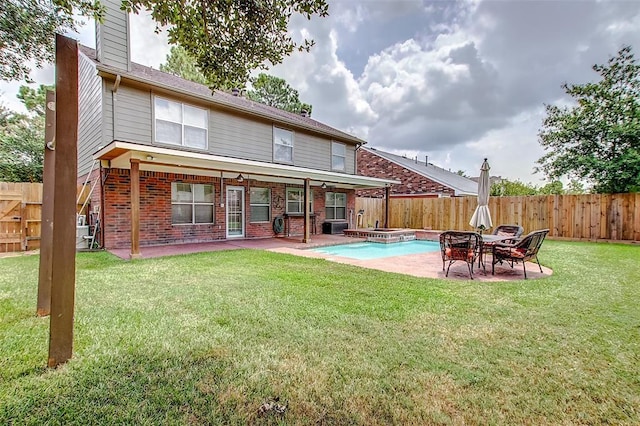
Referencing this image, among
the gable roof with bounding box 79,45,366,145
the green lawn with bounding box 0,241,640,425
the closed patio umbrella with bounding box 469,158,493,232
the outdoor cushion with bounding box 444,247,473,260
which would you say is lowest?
the green lawn with bounding box 0,241,640,425

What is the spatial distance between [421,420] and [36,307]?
4701mm

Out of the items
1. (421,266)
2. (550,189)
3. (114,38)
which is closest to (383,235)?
(421,266)

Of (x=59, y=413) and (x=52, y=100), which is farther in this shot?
(x=52, y=100)

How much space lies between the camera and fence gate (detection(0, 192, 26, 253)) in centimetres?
920

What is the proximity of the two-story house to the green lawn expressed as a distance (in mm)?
4729

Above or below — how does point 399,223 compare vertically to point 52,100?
below

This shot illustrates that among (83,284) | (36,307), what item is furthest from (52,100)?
(83,284)

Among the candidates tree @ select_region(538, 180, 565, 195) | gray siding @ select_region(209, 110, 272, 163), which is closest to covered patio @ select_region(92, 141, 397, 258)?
gray siding @ select_region(209, 110, 272, 163)

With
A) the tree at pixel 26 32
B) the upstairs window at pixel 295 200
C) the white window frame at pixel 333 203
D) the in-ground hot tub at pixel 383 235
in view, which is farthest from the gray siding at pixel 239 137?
the in-ground hot tub at pixel 383 235

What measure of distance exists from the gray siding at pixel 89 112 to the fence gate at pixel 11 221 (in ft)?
7.47

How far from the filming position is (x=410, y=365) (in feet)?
8.70

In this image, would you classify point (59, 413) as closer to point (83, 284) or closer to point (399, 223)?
point (83, 284)

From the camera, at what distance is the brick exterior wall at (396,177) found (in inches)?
794

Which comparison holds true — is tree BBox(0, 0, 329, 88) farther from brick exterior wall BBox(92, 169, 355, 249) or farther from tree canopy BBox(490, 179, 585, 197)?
tree canopy BBox(490, 179, 585, 197)
